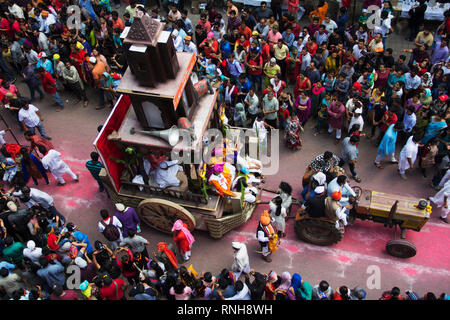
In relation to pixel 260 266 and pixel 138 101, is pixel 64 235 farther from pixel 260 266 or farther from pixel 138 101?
pixel 260 266

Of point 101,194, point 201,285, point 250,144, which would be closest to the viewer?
point 201,285

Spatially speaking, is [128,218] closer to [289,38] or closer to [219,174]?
[219,174]

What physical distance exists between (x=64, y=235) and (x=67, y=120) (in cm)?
507

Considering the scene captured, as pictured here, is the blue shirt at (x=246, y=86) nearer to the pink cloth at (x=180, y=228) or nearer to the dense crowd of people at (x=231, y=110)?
the dense crowd of people at (x=231, y=110)

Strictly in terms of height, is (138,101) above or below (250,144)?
above

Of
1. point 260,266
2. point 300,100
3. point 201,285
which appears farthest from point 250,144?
point 201,285

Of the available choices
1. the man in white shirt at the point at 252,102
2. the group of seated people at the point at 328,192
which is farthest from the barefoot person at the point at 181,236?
the man in white shirt at the point at 252,102

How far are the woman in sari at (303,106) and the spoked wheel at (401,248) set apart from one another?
410 centimetres

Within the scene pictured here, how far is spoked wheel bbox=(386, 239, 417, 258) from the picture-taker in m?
8.02

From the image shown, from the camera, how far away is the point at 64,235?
8.05 metres

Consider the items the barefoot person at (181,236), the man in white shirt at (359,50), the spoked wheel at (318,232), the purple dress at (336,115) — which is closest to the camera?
the barefoot person at (181,236)

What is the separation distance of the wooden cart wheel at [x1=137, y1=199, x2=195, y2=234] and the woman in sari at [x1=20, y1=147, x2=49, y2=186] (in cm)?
308

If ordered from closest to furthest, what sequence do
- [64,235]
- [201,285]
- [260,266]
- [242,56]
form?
[201,285] → [64,235] → [260,266] → [242,56]

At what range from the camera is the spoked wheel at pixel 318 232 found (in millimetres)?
8117
